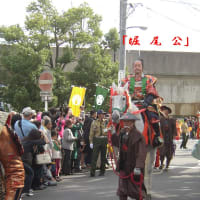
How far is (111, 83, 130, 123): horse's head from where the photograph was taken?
25.1ft

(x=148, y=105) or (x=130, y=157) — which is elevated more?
(x=148, y=105)

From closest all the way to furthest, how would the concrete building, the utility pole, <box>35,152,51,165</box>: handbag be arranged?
<box>35,152,51,165</box>: handbag, the utility pole, the concrete building

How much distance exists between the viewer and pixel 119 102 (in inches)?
311

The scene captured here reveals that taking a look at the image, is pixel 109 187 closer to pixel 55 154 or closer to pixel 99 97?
pixel 55 154

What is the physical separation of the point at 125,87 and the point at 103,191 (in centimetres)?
250

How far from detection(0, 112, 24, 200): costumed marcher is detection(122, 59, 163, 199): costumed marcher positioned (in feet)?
12.6

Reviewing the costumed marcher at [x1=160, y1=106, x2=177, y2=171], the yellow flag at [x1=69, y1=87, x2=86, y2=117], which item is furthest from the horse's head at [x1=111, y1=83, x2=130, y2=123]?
the yellow flag at [x1=69, y1=87, x2=86, y2=117]

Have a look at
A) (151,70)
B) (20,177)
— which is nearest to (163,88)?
(151,70)

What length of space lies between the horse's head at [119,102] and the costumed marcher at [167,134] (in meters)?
5.12

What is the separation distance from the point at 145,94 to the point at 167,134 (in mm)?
5138

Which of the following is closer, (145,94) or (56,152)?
(145,94)

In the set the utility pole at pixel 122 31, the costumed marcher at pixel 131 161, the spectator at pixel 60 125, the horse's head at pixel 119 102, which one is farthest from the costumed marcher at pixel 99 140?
the costumed marcher at pixel 131 161

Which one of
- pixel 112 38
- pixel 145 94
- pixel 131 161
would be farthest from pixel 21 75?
pixel 131 161

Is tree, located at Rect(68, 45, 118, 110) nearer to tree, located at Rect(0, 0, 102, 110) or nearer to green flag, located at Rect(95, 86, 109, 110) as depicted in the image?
tree, located at Rect(0, 0, 102, 110)
